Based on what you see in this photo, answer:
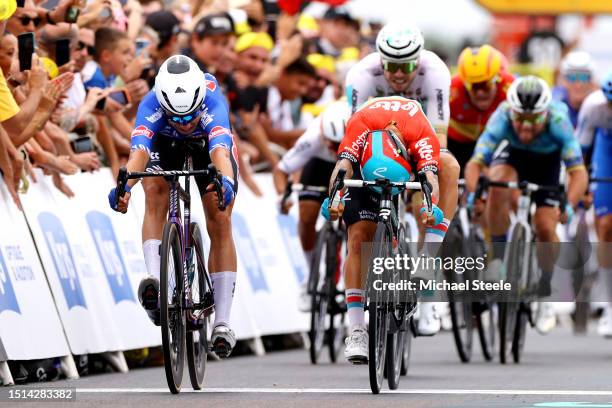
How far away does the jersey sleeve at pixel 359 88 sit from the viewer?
13.7 metres

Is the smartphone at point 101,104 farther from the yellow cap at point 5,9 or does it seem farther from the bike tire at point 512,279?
the bike tire at point 512,279

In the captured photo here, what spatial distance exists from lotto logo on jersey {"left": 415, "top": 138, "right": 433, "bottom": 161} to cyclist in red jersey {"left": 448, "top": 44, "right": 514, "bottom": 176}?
4.19 metres

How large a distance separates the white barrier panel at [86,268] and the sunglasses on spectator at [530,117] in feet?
12.0

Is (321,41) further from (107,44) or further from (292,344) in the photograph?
(107,44)

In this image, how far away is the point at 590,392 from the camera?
1160 centimetres

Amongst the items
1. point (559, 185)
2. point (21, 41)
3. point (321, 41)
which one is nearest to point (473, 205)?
point (559, 185)

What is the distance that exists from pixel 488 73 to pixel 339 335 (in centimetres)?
279

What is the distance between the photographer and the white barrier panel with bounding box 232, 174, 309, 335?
655 inches

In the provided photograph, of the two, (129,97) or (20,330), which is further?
(129,97)

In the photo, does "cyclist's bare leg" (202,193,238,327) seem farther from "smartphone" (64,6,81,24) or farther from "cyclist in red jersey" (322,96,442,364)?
"smartphone" (64,6,81,24)

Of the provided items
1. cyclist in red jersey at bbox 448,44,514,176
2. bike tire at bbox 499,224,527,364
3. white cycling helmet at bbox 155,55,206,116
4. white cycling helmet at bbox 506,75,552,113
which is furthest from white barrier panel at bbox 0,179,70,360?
cyclist in red jersey at bbox 448,44,514,176

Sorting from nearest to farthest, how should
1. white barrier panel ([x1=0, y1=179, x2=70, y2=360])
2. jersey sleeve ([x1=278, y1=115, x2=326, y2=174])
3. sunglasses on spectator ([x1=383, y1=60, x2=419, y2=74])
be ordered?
white barrier panel ([x1=0, y1=179, x2=70, y2=360]) → sunglasses on spectator ([x1=383, y1=60, x2=419, y2=74]) → jersey sleeve ([x1=278, y1=115, x2=326, y2=174])

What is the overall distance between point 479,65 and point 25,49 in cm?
488

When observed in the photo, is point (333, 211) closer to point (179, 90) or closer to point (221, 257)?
point (221, 257)
